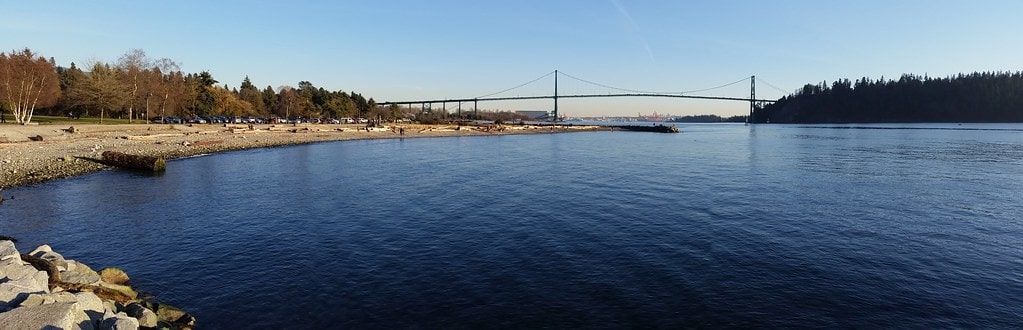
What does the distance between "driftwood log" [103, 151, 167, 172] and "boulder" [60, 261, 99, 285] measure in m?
28.4

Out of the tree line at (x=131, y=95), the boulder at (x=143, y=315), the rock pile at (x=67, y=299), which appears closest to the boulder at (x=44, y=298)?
the rock pile at (x=67, y=299)

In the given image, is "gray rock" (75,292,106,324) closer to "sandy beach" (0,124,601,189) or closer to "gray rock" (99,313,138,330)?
"gray rock" (99,313,138,330)

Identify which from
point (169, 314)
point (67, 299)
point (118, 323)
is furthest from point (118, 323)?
point (169, 314)

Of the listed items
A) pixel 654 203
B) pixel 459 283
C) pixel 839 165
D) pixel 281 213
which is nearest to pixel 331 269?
pixel 459 283

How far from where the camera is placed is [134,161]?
37188 mm

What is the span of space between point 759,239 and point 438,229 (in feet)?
38.8

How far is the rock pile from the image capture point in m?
8.13

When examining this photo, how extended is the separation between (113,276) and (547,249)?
12.0 meters

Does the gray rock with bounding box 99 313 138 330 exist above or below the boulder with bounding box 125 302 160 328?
above

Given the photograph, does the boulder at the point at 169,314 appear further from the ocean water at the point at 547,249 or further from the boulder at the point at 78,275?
the boulder at the point at 78,275

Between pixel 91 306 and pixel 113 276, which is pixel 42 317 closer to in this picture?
pixel 91 306

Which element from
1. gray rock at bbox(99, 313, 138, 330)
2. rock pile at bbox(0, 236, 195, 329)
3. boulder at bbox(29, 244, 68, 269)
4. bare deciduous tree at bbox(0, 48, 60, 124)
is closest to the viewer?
rock pile at bbox(0, 236, 195, 329)

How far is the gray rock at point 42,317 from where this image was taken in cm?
780

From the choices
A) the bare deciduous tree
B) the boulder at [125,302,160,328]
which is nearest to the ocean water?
the boulder at [125,302,160,328]
